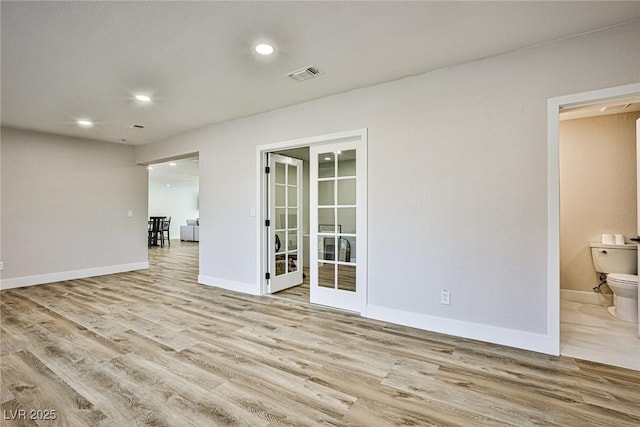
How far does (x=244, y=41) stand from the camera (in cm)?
228

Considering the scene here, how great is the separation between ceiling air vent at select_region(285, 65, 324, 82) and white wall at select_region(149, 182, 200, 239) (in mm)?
11988

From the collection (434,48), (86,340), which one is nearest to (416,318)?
(434,48)

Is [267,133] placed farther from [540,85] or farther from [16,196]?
[16,196]

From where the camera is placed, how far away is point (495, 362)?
2.21 m

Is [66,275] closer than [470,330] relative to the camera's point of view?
No

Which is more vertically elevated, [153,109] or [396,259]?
[153,109]

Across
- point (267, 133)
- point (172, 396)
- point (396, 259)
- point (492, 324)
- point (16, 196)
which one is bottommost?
point (172, 396)

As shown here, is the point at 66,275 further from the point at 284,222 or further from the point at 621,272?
the point at 621,272

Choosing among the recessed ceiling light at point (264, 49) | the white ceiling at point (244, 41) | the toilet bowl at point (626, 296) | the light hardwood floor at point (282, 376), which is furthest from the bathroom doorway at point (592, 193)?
the recessed ceiling light at point (264, 49)

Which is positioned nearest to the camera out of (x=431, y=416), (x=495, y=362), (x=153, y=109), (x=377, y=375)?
(x=431, y=416)

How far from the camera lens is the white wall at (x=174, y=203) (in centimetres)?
1332

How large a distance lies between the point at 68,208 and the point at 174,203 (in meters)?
9.38

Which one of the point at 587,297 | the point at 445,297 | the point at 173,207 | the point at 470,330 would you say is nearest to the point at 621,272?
the point at 587,297

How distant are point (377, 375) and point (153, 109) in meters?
4.01
